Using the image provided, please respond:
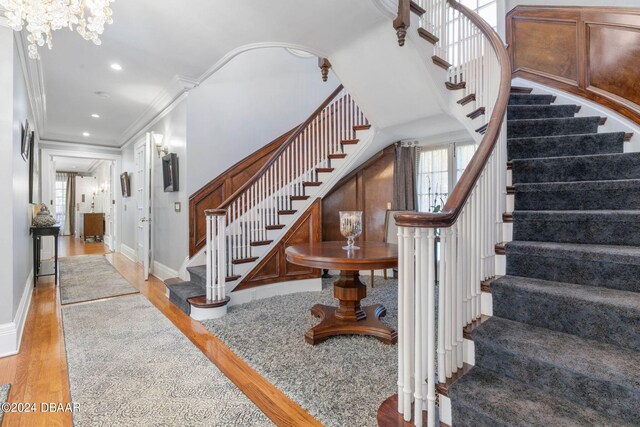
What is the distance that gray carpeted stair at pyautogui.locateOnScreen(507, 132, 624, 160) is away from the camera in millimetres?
2498

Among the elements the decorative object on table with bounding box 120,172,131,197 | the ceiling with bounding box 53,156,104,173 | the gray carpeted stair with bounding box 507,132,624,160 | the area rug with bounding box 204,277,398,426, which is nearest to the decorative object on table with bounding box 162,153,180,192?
the area rug with bounding box 204,277,398,426

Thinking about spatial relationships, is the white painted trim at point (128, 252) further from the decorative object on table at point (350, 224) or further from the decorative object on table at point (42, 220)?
the decorative object on table at point (350, 224)

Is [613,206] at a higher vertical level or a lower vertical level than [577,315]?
higher

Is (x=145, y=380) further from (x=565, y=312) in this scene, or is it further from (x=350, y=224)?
(x=565, y=312)

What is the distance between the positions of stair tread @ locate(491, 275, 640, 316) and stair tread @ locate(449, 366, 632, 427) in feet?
1.44

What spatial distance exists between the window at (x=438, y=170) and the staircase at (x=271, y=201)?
1086 millimetres

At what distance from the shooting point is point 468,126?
3.24 metres

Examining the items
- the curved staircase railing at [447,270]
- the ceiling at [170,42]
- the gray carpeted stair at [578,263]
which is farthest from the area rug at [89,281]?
the gray carpeted stair at [578,263]

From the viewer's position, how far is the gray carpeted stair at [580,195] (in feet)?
6.40

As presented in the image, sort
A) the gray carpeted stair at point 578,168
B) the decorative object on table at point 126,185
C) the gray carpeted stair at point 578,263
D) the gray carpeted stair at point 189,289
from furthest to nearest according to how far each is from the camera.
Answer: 1. the decorative object on table at point 126,185
2. the gray carpeted stair at point 189,289
3. the gray carpeted stair at point 578,168
4. the gray carpeted stair at point 578,263

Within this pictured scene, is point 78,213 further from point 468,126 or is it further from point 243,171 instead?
point 468,126

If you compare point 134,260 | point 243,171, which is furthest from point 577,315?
point 134,260

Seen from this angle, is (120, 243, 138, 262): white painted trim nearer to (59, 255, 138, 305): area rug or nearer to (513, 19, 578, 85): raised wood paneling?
(59, 255, 138, 305): area rug

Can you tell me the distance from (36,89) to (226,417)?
4.60m
